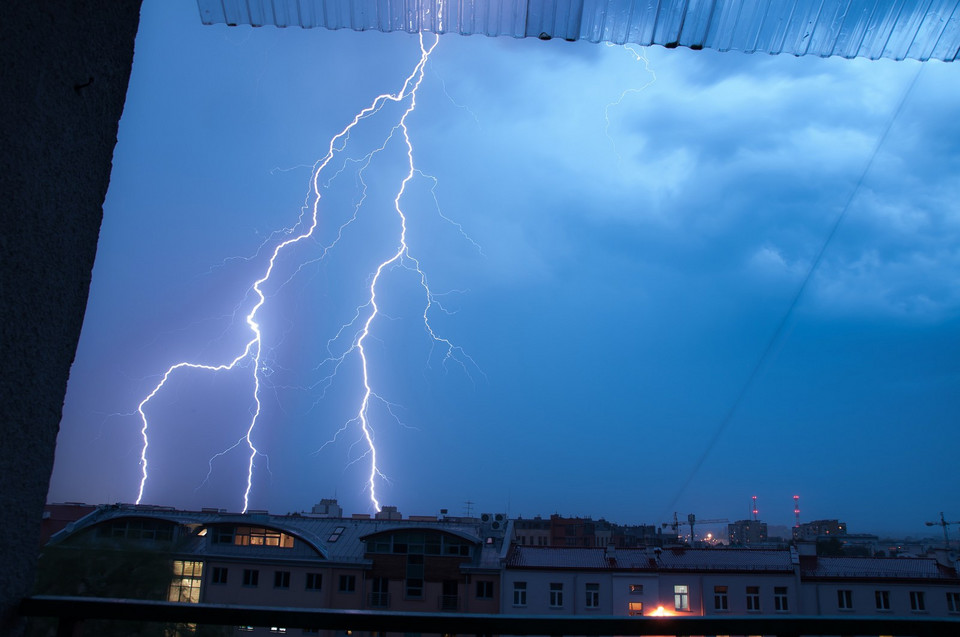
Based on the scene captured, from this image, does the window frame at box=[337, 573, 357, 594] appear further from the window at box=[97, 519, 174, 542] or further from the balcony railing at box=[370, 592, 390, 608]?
the window at box=[97, 519, 174, 542]

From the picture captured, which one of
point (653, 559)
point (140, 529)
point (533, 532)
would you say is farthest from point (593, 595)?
point (533, 532)

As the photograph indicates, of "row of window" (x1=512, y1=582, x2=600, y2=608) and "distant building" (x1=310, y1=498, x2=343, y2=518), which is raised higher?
"distant building" (x1=310, y1=498, x2=343, y2=518)

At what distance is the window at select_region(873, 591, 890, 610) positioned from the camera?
48.3ft

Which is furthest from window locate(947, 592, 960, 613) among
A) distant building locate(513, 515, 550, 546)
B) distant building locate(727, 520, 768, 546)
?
distant building locate(513, 515, 550, 546)

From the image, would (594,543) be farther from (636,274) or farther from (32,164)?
(32,164)

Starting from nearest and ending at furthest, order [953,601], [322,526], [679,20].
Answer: [679,20]
[953,601]
[322,526]

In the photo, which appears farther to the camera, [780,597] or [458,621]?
[780,597]

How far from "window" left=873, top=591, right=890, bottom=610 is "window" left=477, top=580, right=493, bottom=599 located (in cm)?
937

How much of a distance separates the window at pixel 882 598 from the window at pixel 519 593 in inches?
334

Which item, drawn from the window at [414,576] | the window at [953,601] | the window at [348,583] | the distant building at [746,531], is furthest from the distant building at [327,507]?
the distant building at [746,531]

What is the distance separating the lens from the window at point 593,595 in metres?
15.4

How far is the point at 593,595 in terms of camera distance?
15.5m

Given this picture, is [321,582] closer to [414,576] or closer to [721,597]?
[414,576]

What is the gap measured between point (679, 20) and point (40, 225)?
4.47 feet
